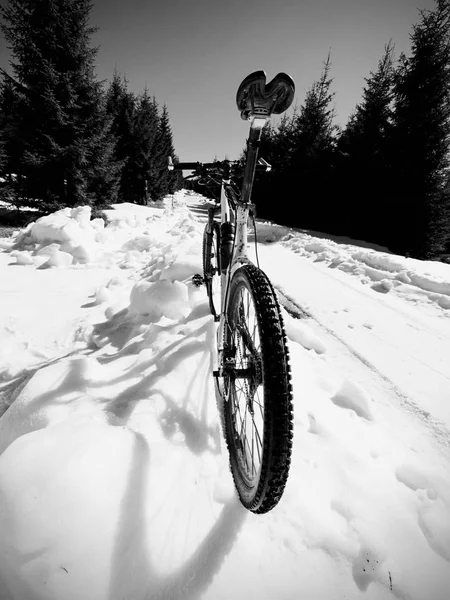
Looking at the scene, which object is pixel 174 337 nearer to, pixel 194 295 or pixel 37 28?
pixel 194 295

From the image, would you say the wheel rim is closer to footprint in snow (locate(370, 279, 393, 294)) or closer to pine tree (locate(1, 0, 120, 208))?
footprint in snow (locate(370, 279, 393, 294))

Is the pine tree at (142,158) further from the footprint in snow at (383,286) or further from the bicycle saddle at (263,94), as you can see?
the bicycle saddle at (263,94)

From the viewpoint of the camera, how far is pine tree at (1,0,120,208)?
834cm

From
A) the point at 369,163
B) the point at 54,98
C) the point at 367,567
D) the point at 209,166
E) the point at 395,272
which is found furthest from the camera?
the point at 369,163

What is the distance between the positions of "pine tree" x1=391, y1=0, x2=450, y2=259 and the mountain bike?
11311 mm

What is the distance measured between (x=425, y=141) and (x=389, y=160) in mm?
1320

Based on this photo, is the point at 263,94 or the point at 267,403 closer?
the point at 267,403

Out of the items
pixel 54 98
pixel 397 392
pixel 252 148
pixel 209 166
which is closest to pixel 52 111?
pixel 54 98

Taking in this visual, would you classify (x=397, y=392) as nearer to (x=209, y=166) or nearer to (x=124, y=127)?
(x=209, y=166)

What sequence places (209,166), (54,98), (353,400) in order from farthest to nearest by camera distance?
(54,98), (209,166), (353,400)

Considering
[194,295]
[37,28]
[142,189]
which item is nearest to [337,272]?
[194,295]

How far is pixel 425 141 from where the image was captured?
32.9 feet

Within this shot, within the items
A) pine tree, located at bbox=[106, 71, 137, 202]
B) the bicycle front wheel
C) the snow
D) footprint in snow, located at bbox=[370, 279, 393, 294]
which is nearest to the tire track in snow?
the snow

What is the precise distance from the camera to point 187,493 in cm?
117
